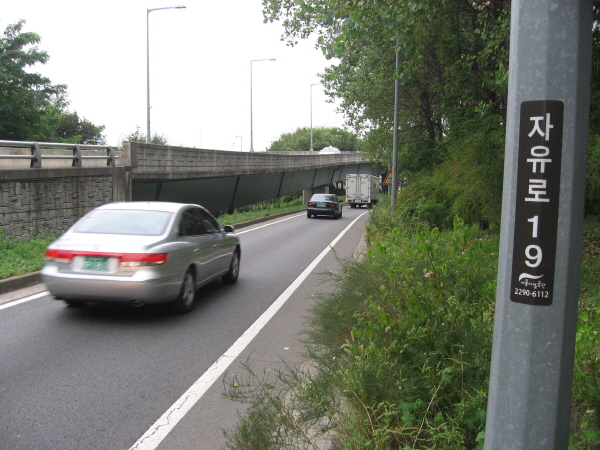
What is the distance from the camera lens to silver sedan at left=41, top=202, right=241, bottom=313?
24.4ft

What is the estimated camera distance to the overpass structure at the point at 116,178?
14711 millimetres

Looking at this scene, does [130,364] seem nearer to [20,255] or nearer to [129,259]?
[129,259]

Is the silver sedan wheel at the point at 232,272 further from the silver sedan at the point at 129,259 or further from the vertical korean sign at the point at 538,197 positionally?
the vertical korean sign at the point at 538,197

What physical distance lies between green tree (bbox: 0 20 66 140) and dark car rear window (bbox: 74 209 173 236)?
34305mm

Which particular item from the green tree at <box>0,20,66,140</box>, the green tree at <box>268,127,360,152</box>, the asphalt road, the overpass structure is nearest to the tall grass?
the overpass structure

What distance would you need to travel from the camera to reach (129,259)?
7445 millimetres

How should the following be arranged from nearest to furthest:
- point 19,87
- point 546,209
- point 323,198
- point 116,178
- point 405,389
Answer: point 546,209 < point 405,389 < point 116,178 < point 323,198 < point 19,87

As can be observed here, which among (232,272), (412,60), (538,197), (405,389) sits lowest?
(232,272)

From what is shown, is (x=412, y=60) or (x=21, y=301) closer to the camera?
(x=21, y=301)

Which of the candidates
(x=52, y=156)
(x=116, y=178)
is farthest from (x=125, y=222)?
(x=116, y=178)

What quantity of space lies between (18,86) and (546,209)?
43891 mm

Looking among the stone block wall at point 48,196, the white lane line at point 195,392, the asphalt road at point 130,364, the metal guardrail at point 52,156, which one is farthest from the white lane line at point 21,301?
the metal guardrail at point 52,156

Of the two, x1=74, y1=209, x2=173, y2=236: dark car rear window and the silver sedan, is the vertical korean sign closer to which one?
the silver sedan

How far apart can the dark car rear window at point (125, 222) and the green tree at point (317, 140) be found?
132 meters
